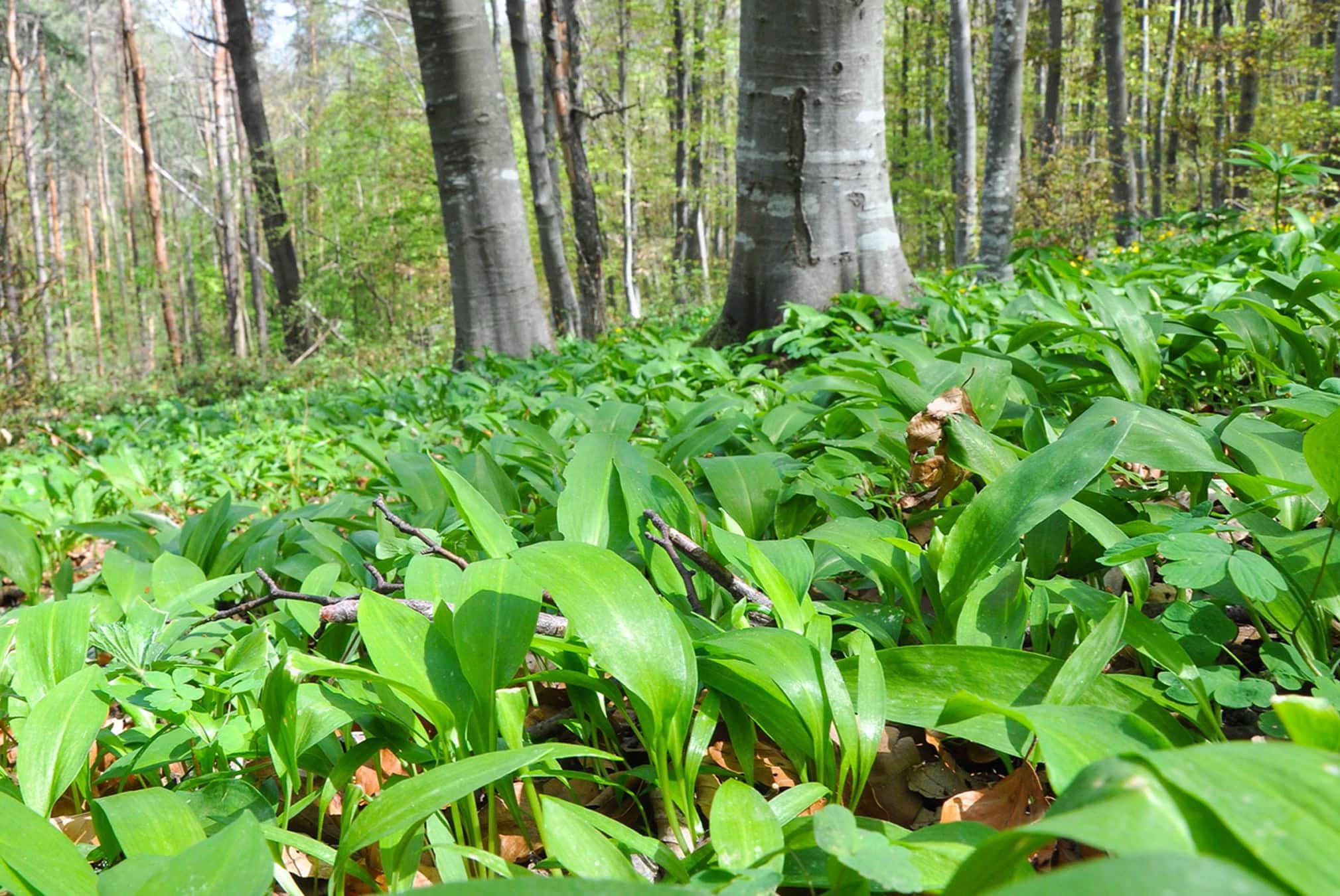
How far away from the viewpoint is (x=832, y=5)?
3754mm

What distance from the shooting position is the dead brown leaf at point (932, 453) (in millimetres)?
1471

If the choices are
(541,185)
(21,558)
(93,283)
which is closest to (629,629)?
(21,558)

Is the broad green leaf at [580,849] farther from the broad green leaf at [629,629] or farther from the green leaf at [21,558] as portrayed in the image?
the green leaf at [21,558]

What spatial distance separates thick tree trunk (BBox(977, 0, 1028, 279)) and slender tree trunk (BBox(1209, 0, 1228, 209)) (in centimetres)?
724

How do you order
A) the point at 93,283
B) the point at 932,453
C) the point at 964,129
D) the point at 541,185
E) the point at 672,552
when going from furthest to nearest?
the point at 93,283
the point at 541,185
the point at 964,129
the point at 932,453
the point at 672,552

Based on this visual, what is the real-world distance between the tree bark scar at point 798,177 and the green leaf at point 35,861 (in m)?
3.76

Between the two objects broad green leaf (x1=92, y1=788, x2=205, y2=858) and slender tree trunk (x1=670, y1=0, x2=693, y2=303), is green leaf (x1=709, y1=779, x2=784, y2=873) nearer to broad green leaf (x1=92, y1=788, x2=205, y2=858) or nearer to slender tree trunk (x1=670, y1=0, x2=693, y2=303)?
broad green leaf (x1=92, y1=788, x2=205, y2=858)

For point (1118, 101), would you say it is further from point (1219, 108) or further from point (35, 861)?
point (35, 861)

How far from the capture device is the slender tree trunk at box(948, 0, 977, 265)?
407 inches

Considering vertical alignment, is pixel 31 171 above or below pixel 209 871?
above

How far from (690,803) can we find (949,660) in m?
0.33

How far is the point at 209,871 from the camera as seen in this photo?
660mm

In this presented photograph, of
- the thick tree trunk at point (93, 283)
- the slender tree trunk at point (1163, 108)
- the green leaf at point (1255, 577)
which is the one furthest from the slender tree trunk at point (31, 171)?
the slender tree trunk at point (1163, 108)

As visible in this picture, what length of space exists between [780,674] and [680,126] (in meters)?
23.0
